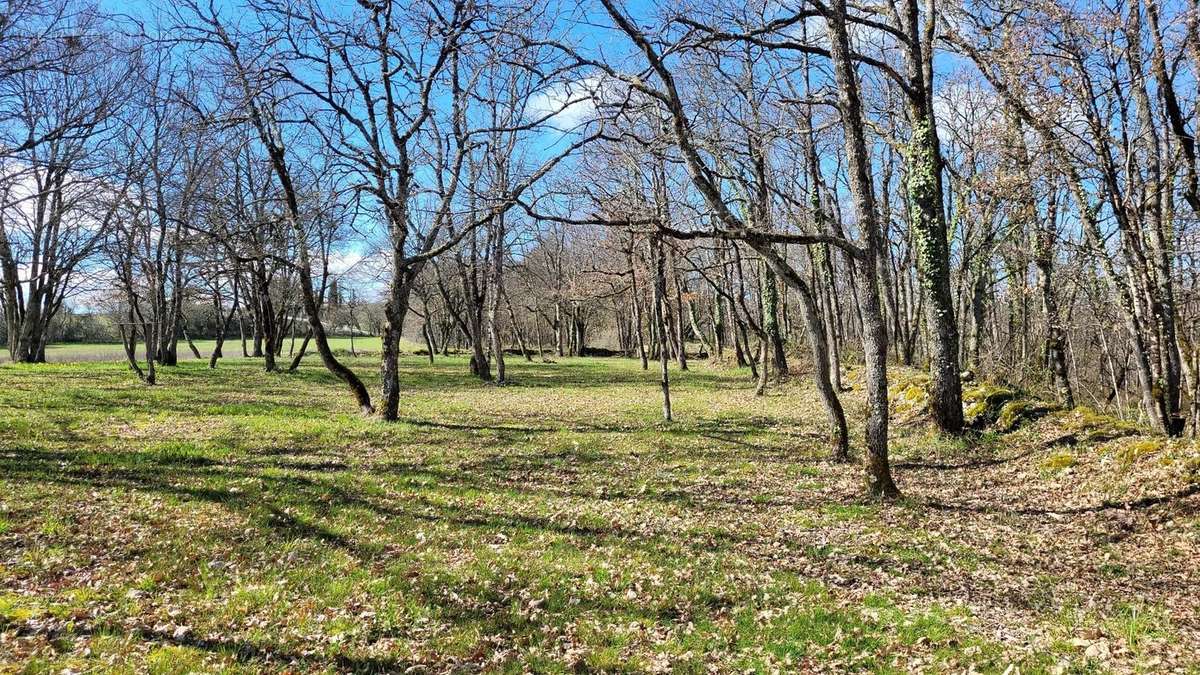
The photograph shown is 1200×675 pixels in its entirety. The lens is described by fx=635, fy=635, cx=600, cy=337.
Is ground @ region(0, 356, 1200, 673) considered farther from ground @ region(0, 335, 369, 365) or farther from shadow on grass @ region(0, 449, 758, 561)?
ground @ region(0, 335, 369, 365)

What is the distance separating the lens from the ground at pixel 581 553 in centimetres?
461

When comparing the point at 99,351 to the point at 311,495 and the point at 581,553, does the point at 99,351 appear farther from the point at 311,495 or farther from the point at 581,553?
the point at 581,553

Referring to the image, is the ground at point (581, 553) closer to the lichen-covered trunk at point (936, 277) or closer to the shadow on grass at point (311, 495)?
the shadow on grass at point (311, 495)

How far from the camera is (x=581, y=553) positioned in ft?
21.7

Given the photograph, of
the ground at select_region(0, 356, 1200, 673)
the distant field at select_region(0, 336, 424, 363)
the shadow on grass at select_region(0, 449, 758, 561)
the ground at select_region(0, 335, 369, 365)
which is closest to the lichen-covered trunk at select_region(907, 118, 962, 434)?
the ground at select_region(0, 356, 1200, 673)

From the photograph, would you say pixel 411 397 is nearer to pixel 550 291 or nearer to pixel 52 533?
pixel 52 533

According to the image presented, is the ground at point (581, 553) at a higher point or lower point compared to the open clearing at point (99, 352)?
lower

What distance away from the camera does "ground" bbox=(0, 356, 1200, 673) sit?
4605mm

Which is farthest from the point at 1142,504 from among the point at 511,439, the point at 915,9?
the point at 511,439

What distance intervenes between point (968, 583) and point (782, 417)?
10108 mm

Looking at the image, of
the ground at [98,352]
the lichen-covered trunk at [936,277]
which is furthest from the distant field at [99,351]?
the lichen-covered trunk at [936,277]

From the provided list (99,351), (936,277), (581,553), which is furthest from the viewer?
(99,351)

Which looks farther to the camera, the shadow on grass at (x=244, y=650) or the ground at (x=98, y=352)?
the ground at (x=98, y=352)

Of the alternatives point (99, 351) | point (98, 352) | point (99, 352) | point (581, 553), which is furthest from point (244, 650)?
point (99, 351)
